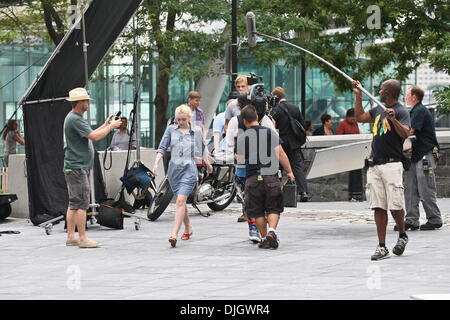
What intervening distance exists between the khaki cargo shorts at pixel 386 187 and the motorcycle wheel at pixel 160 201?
506 cm

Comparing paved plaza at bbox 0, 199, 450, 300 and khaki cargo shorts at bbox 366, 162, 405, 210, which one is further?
khaki cargo shorts at bbox 366, 162, 405, 210

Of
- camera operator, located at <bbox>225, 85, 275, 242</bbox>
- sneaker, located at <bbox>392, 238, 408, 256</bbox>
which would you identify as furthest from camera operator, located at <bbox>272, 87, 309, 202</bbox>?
sneaker, located at <bbox>392, 238, 408, 256</bbox>

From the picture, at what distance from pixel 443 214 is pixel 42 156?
5.85 metres

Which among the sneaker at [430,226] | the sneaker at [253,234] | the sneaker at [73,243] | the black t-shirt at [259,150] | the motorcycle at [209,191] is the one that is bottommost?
the sneaker at [73,243]

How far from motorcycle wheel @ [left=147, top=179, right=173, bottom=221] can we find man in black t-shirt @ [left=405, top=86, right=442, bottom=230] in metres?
3.44

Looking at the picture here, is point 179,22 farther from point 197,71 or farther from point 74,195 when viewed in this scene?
point 74,195

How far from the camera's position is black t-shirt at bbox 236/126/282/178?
13.3 m

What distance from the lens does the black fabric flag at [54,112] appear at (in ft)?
55.0

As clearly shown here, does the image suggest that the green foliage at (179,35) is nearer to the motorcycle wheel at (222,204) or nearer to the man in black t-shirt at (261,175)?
the motorcycle wheel at (222,204)

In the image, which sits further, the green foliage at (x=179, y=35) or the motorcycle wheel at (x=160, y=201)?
the green foliage at (x=179, y=35)

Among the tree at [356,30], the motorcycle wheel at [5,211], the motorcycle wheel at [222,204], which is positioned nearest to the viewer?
the motorcycle wheel at [5,211]

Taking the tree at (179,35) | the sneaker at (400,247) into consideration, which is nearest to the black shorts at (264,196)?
the sneaker at (400,247)

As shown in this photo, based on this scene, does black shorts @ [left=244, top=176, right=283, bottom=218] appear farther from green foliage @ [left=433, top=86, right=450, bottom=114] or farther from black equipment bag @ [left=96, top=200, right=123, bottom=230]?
green foliage @ [left=433, top=86, right=450, bottom=114]

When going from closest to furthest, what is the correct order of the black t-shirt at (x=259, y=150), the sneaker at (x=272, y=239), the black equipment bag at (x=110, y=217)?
1. the sneaker at (x=272, y=239)
2. the black t-shirt at (x=259, y=150)
3. the black equipment bag at (x=110, y=217)
